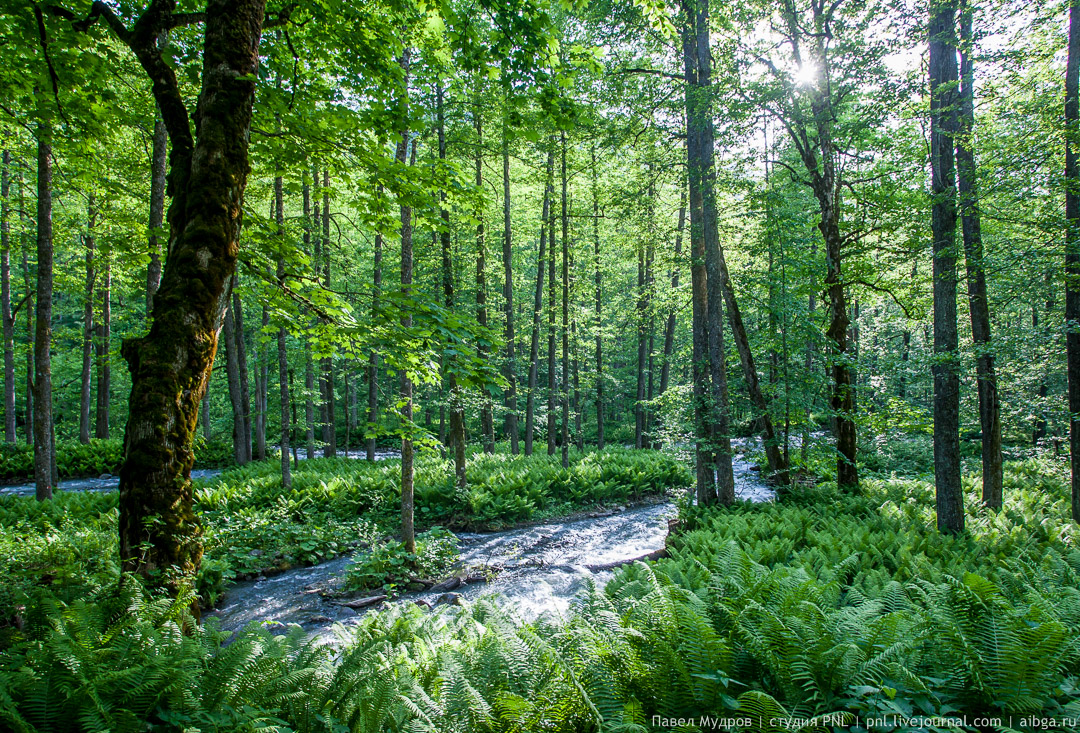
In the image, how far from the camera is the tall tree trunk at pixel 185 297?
106 inches

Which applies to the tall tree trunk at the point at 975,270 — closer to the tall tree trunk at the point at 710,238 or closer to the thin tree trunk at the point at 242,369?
the tall tree trunk at the point at 710,238

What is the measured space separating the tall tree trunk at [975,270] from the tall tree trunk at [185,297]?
7.95 m

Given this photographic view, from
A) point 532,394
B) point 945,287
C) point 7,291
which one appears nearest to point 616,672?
point 945,287

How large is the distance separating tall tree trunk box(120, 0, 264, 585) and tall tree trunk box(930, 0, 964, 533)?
800cm

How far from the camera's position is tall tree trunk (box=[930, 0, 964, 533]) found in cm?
641

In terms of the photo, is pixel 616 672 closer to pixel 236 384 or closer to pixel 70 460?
pixel 236 384

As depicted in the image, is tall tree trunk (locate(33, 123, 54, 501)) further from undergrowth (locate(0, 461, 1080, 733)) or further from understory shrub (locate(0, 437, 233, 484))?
undergrowth (locate(0, 461, 1080, 733))

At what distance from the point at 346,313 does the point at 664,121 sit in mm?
8571

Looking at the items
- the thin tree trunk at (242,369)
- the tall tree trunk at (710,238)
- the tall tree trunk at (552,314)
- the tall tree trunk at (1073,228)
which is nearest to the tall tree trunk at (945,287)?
the tall tree trunk at (1073,228)

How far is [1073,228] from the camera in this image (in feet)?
18.9

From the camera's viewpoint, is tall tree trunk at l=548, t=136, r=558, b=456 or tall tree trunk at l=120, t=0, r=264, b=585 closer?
tall tree trunk at l=120, t=0, r=264, b=585

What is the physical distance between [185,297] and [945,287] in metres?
8.54

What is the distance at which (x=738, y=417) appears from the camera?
386 inches

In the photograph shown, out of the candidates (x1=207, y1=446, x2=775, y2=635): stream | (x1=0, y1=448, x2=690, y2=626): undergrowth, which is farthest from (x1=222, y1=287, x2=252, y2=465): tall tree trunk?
(x1=207, y1=446, x2=775, y2=635): stream
